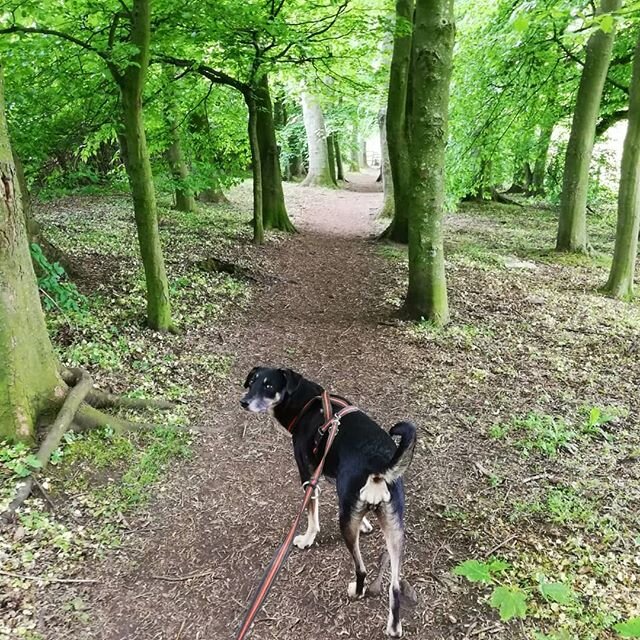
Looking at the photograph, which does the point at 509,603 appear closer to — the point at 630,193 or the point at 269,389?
the point at 269,389

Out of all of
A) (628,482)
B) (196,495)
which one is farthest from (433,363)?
(196,495)

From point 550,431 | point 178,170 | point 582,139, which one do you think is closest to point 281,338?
point 550,431

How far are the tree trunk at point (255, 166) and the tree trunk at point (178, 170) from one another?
1515mm

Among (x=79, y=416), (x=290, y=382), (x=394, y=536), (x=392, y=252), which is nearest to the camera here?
(x=394, y=536)

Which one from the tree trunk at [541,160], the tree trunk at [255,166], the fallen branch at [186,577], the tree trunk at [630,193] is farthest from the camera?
the tree trunk at [541,160]

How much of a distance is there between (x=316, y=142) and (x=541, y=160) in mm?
10752

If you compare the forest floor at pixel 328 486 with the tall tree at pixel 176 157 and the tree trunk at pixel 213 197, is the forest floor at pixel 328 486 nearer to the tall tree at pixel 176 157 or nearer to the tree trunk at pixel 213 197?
the tall tree at pixel 176 157

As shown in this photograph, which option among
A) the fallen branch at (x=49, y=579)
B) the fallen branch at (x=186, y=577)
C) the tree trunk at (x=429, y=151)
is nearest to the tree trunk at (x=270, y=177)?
the tree trunk at (x=429, y=151)

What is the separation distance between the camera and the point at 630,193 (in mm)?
8695

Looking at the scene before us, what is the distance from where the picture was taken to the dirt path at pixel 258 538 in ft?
9.66

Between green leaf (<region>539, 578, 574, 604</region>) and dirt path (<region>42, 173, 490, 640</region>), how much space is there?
0.56 m

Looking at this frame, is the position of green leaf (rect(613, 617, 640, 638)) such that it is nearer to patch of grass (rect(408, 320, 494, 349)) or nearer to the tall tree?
patch of grass (rect(408, 320, 494, 349))

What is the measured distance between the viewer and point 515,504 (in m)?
3.88

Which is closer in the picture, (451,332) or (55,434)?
(55,434)
